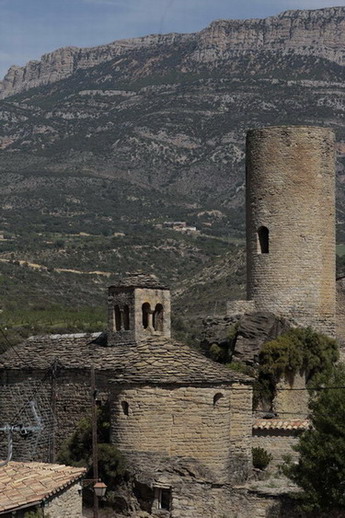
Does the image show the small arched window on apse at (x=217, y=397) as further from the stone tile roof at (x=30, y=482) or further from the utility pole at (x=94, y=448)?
the stone tile roof at (x=30, y=482)

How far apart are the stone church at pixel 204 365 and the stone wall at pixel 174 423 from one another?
0.02 meters

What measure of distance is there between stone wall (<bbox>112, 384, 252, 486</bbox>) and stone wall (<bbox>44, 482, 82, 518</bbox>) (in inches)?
116

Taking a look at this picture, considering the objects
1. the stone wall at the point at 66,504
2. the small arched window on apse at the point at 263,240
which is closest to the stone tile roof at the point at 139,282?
the small arched window on apse at the point at 263,240

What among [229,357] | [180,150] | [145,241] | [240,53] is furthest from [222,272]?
[240,53]

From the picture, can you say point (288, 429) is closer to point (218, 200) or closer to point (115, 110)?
point (218, 200)

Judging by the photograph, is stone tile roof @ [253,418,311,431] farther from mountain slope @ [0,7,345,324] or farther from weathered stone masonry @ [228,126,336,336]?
mountain slope @ [0,7,345,324]

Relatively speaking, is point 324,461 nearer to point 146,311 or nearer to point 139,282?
point 146,311

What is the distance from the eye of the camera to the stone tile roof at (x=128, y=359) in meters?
30.1

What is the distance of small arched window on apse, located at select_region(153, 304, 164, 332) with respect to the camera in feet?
111

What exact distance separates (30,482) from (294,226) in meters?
13.9

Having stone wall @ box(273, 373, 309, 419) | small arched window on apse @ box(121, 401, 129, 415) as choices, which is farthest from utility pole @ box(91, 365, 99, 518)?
stone wall @ box(273, 373, 309, 419)

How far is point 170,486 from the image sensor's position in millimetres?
29594

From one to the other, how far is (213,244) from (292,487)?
8119cm

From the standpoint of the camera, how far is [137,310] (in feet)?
108
